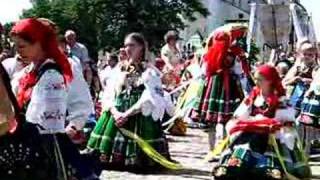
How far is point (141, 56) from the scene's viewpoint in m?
8.70

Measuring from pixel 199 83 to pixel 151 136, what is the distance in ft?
4.77

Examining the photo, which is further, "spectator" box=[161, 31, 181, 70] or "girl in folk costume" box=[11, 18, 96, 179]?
"spectator" box=[161, 31, 181, 70]

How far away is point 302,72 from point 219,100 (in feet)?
3.28

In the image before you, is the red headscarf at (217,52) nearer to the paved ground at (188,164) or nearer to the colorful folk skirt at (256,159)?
the paved ground at (188,164)

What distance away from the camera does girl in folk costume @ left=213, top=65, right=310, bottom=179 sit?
7.68m

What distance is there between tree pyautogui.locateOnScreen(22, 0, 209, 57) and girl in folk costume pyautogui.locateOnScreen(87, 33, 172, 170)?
34.6m

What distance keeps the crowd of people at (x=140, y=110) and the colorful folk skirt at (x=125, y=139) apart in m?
0.01

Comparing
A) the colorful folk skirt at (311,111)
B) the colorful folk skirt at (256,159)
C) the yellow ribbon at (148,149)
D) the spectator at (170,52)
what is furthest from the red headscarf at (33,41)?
the spectator at (170,52)

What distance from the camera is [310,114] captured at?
9.70 meters

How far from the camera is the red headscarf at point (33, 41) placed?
480 centimetres

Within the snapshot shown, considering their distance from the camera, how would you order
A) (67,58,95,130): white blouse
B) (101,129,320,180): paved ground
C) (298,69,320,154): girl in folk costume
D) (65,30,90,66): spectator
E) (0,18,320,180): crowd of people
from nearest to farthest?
(0,18,320,180): crowd of people → (67,58,95,130): white blouse → (101,129,320,180): paved ground → (298,69,320,154): girl in folk costume → (65,30,90,66): spectator

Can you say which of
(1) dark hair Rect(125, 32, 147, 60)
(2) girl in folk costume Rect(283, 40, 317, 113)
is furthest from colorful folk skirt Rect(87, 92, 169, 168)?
(2) girl in folk costume Rect(283, 40, 317, 113)

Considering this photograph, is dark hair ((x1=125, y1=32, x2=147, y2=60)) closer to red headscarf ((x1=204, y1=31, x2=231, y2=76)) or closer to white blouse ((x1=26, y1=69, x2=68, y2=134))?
red headscarf ((x1=204, y1=31, x2=231, y2=76))

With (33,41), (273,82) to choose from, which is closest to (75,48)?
(273,82)
